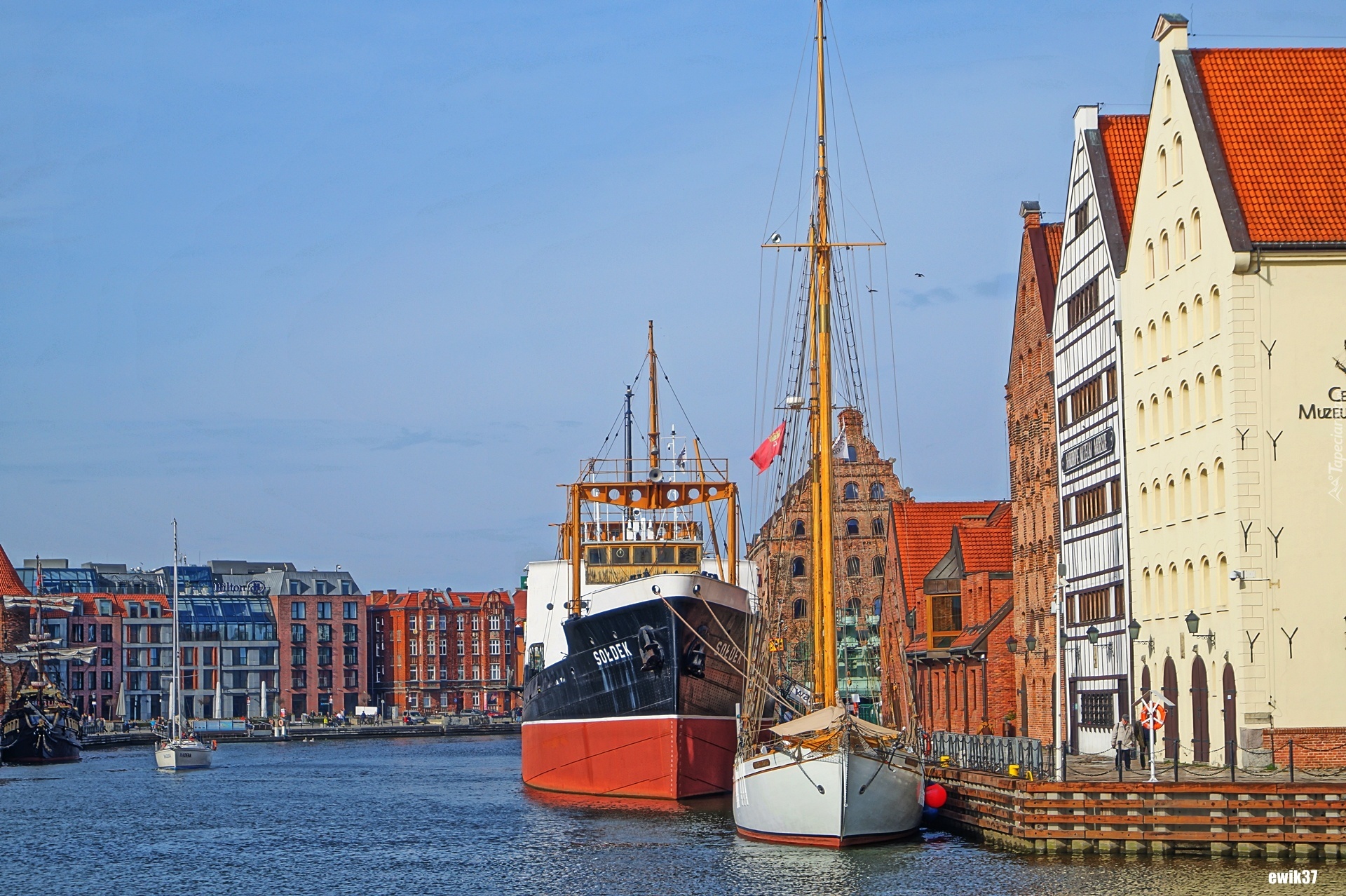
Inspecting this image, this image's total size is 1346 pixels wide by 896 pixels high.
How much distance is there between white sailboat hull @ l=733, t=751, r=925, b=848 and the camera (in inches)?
1561

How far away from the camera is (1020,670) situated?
64.6 meters

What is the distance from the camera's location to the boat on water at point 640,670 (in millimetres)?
57125

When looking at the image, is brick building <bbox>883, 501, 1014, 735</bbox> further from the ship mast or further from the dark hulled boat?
the dark hulled boat

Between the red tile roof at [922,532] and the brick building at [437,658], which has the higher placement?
the red tile roof at [922,532]

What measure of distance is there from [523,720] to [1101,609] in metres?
28.9

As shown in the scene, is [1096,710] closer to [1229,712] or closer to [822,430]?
[1229,712]

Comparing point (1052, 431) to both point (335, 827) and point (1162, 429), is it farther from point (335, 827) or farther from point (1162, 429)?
point (335, 827)

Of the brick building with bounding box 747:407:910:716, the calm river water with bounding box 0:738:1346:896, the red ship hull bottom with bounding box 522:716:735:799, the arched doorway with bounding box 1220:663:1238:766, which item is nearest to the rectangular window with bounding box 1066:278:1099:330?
the arched doorway with bounding box 1220:663:1238:766

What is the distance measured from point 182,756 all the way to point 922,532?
48016 millimetres

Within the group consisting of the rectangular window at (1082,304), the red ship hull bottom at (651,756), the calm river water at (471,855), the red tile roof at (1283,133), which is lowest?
the calm river water at (471,855)

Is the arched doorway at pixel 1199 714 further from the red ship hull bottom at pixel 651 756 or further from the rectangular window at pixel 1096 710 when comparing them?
the red ship hull bottom at pixel 651 756

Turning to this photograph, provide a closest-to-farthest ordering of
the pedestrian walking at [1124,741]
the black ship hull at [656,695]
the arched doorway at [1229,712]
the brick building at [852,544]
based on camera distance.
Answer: the pedestrian walking at [1124,741], the arched doorway at [1229,712], the black ship hull at [656,695], the brick building at [852,544]

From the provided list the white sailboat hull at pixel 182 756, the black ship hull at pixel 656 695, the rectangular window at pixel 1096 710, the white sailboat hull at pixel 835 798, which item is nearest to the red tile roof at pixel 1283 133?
the white sailboat hull at pixel 835 798

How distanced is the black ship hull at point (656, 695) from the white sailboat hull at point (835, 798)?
14.8m
